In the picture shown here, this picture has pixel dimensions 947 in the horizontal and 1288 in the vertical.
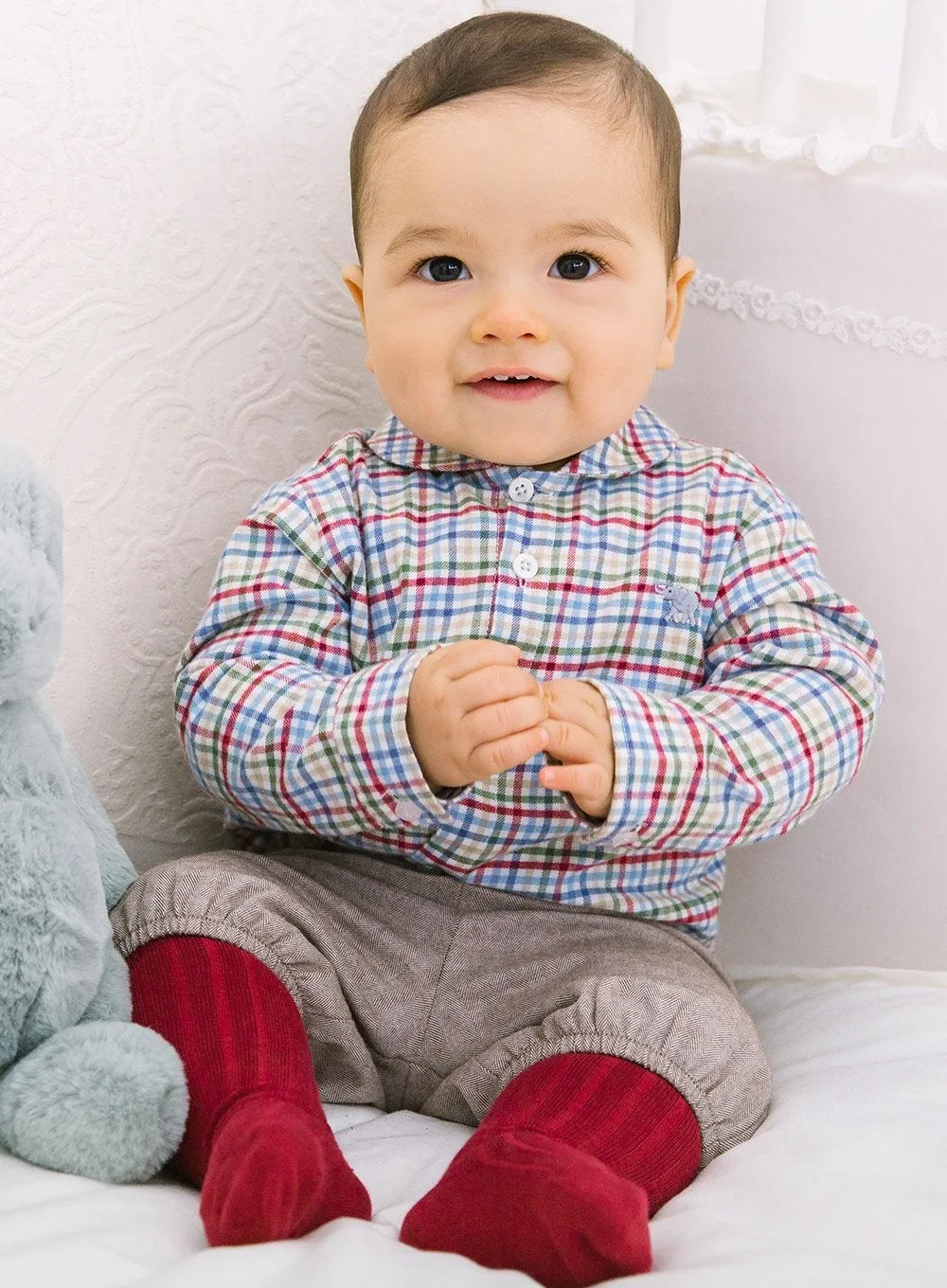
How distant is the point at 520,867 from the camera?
38.5 inches

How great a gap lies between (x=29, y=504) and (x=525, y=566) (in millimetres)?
379

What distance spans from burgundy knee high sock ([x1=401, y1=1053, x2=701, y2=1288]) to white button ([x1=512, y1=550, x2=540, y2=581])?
36 centimetres

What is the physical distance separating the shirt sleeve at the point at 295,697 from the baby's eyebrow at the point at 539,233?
20 centimetres

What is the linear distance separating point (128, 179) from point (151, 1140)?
634 millimetres

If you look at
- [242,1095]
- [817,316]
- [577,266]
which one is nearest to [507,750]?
[242,1095]

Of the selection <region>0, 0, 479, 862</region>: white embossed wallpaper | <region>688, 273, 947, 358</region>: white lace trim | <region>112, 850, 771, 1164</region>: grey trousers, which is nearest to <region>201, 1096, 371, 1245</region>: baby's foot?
<region>112, 850, 771, 1164</region>: grey trousers

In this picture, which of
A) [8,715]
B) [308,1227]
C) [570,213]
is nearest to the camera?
[308,1227]

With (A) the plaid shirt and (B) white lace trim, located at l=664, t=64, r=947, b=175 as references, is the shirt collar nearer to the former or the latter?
(A) the plaid shirt

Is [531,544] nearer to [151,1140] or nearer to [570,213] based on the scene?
[570,213]

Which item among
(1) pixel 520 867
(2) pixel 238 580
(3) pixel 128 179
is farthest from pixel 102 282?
(1) pixel 520 867

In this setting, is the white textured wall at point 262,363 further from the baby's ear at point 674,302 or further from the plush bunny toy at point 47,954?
the plush bunny toy at point 47,954

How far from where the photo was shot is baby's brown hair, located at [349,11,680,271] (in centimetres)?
96

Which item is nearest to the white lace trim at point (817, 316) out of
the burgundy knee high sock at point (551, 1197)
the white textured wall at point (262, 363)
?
the white textured wall at point (262, 363)

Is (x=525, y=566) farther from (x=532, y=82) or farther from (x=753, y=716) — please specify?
(x=532, y=82)
